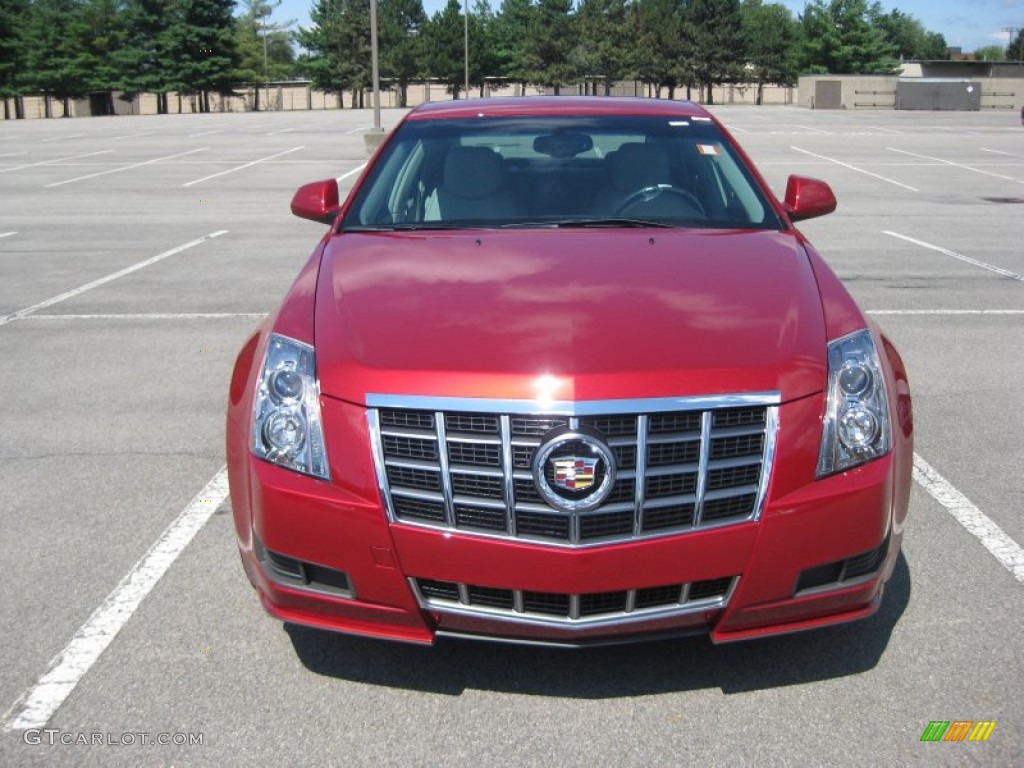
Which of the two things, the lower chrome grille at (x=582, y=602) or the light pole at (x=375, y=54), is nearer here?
the lower chrome grille at (x=582, y=602)

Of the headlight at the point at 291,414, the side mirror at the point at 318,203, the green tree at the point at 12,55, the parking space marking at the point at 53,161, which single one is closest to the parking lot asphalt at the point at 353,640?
the headlight at the point at 291,414

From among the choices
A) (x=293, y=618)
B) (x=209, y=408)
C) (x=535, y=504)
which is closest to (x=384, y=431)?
(x=535, y=504)

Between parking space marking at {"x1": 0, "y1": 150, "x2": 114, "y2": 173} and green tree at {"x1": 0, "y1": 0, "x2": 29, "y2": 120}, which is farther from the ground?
green tree at {"x1": 0, "y1": 0, "x2": 29, "y2": 120}

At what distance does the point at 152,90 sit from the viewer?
7819 centimetres

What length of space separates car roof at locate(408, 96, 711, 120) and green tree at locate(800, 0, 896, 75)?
8896cm

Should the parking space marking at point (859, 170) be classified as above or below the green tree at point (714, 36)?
below

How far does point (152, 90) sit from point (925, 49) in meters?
122

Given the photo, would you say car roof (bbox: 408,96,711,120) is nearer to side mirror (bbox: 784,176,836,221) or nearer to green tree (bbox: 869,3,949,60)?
side mirror (bbox: 784,176,836,221)

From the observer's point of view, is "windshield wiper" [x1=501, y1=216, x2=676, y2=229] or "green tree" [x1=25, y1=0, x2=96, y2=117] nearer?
"windshield wiper" [x1=501, y1=216, x2=676, y2=229]

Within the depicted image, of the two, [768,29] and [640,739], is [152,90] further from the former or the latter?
[640,739]

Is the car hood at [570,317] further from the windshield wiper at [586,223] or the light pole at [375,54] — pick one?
the light pole at [375,54]

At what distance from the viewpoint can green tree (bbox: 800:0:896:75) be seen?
8788 centimetres

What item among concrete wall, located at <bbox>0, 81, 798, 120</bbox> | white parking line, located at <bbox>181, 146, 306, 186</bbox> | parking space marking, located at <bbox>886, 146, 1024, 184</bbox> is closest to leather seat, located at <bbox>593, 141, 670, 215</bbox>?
white parking line, located at <bbox>181, 146, 306, 186</bbox>

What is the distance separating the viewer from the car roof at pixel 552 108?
5.07 metres
